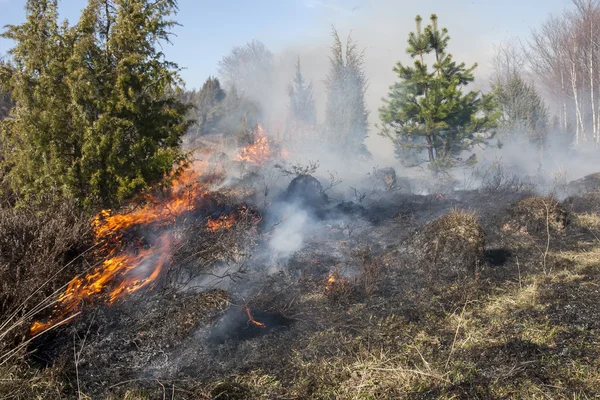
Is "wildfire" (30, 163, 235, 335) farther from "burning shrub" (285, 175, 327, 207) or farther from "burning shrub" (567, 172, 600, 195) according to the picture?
"burning shrub" (567, 172, 600, 195)

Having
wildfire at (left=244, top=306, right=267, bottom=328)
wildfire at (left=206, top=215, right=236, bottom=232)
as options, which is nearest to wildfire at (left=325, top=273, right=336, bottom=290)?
wildfire at (left=244, top=306, right=267, bottom=328)

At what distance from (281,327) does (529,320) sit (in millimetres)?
3191

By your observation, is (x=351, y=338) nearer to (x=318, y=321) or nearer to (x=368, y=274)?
(x=318, y=321)

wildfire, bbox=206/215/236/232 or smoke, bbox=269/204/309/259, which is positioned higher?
wildfire, bbox=206/215/236/232

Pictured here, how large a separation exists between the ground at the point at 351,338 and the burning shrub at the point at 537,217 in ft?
3.54

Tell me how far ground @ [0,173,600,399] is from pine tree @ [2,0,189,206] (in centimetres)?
270

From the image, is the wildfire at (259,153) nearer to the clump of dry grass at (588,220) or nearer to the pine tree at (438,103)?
the pine tree at (438,103)

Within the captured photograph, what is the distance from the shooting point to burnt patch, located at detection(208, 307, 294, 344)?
4.78 m

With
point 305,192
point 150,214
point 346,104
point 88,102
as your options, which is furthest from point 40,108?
point 346,104

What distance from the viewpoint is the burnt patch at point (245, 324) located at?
478 cm

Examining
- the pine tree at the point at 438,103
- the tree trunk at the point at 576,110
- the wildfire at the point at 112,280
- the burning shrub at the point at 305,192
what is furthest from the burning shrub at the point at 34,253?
the tree trunk at the point at 576,110

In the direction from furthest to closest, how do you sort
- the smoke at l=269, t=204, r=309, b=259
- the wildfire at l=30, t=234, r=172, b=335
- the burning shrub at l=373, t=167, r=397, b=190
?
the burning shrub at l=373, t=167, r=397, b=190
the smoke at l=269, t=204, r=309, b=259
the wildfire at l=30, t=234, r=172, b=335

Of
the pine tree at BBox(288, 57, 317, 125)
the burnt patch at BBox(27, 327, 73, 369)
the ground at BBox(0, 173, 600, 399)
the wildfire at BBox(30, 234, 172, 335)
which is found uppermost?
the pine tree at BBox(288, 57, 317, 125)

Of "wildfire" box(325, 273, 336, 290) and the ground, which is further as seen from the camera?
"wildfire" box(325, 273, 336, 290)
